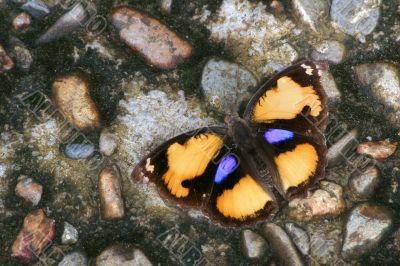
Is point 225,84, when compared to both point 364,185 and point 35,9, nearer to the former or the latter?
point 364,185

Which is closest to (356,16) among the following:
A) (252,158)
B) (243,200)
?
(252,158)

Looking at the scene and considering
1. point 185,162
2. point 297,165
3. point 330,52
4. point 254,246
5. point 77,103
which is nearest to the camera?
point 185,162

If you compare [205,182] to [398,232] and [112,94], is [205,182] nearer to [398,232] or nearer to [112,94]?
[112,94]

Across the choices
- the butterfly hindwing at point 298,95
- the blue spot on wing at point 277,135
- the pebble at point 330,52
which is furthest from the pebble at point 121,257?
the pebble at point 330,52

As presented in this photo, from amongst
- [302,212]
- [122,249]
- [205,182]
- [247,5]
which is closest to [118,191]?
[122,249]

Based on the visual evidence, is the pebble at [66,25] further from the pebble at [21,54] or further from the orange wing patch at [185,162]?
the orange wing patch at [185,162]

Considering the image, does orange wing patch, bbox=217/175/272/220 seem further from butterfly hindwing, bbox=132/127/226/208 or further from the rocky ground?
the rocky ground

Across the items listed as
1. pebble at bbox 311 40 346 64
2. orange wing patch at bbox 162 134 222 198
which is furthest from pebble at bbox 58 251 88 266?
pebble at bbox 311 40 346 64
